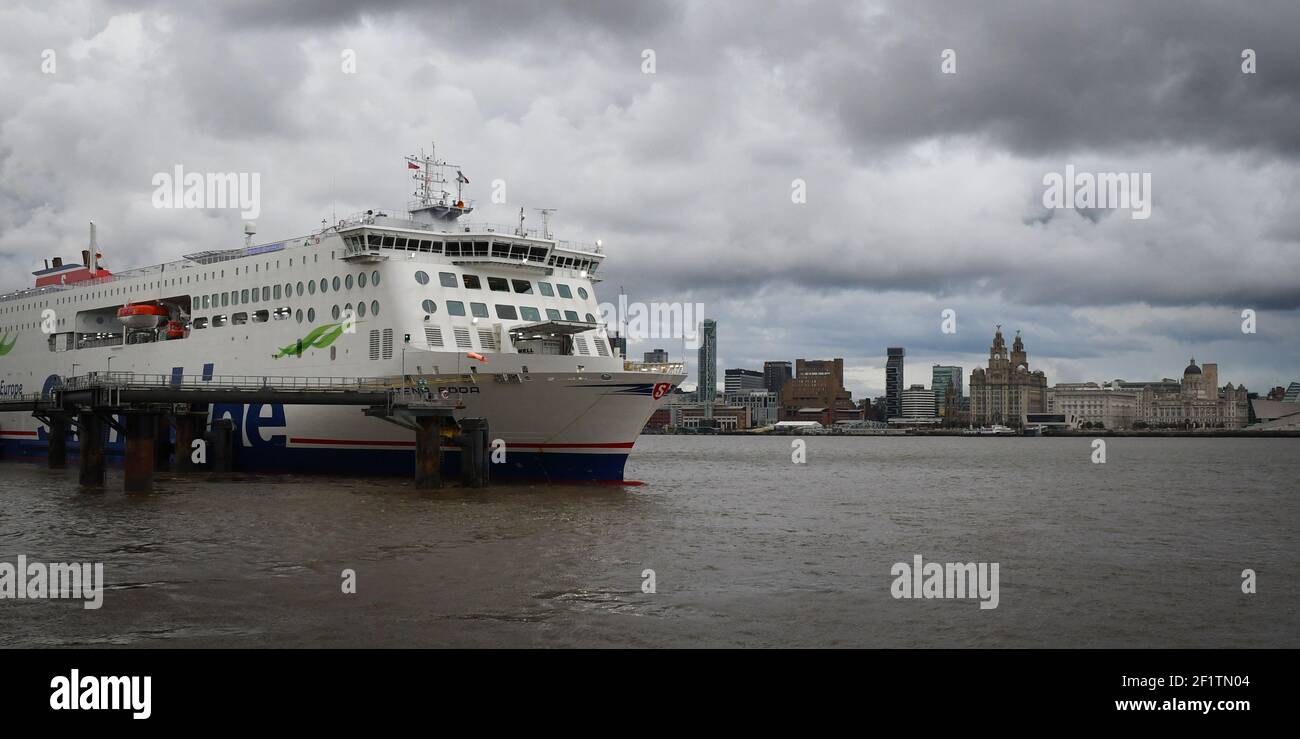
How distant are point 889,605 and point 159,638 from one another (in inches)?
436

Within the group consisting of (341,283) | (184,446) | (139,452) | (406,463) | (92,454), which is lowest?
(406,463)

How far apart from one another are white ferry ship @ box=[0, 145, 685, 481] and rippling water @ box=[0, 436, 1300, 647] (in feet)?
6.65

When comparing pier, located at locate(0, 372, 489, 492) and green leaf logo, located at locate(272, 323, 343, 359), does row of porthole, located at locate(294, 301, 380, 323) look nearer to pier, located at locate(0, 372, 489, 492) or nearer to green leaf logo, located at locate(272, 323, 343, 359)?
green leaf logo, located at locate(272, 323, 343, 359)

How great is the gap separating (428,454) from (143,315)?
74.0 feet

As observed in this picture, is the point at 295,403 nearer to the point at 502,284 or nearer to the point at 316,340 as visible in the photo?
the point at 316,340

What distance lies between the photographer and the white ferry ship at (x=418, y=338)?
115ft

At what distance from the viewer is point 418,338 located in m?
36.1

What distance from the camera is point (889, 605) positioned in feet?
55.1

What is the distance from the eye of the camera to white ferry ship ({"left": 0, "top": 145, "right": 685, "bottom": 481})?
1380 inches

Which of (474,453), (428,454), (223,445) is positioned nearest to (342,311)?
(428,454)

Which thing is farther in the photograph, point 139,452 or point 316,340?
point 316,340

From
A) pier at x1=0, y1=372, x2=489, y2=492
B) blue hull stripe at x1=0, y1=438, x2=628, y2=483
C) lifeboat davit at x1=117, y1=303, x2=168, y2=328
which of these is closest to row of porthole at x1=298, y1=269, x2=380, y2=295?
pier at x1=0, y1=372, x2=489, y2=492
